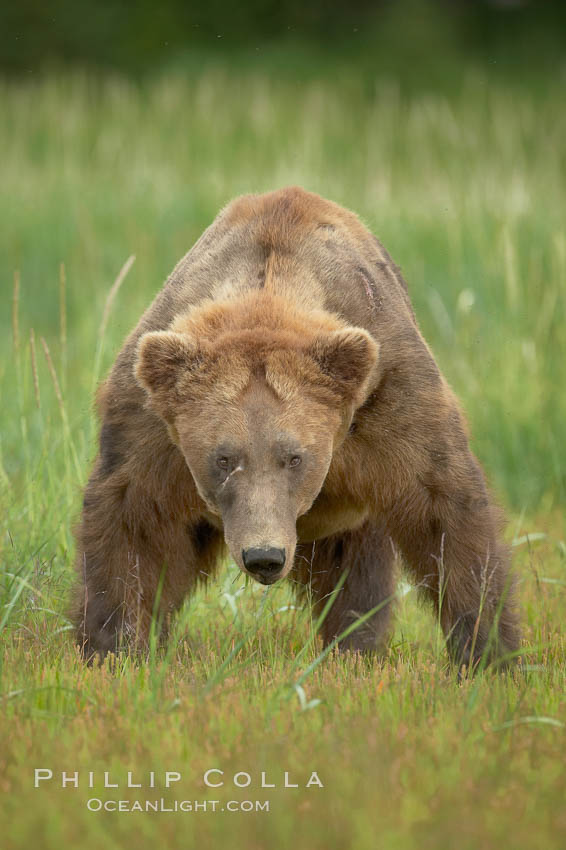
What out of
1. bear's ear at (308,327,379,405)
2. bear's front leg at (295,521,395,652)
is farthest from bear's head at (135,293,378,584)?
bear's front leg at (295,521,395,652)

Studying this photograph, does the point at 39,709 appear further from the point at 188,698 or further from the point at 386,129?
the point at 386,129

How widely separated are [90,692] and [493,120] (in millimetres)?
12938

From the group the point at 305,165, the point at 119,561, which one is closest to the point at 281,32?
the point at 305,165


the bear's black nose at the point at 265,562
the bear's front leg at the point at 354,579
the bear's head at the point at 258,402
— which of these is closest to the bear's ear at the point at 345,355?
the bear's head at the point at 258,402

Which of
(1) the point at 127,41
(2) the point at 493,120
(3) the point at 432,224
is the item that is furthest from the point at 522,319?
(1) the point at 127,41

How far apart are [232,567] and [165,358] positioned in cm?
178

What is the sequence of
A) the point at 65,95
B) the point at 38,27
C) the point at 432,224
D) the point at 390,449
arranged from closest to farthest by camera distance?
the point at 390,449
the point at 432,224
the point at 65,95
the point at 38,27

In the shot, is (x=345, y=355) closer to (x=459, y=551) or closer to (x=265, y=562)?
(x=265, y=562)

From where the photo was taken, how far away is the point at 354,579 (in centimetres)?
493

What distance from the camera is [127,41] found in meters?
22.3

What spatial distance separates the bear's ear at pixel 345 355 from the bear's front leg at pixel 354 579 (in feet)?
3.89

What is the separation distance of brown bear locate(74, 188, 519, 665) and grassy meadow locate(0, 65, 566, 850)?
0.84 ft

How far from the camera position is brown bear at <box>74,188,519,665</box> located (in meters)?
3.56

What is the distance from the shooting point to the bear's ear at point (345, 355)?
11.8 feet
